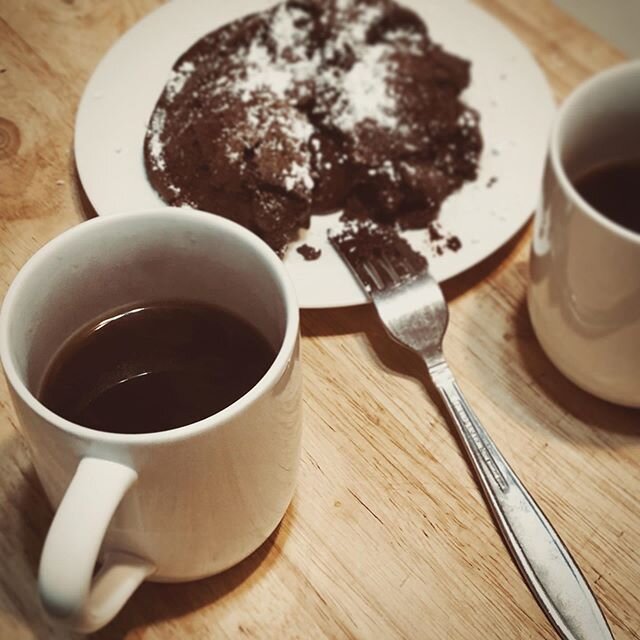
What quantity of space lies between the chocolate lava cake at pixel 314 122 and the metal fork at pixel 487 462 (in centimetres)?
9

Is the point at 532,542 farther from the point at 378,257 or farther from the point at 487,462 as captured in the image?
the point at 378,257

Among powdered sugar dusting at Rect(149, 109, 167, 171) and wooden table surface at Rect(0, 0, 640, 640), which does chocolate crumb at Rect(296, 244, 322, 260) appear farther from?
powdered sugar dusting at Rect(149, 109, 167, 171)

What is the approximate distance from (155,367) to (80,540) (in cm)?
22

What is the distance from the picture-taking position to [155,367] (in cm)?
65

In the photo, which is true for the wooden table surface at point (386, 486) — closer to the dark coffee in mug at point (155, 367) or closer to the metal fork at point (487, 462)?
the metal fork at point (487, 462)

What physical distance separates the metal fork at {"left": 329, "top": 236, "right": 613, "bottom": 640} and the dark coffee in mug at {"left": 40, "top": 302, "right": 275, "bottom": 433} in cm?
21

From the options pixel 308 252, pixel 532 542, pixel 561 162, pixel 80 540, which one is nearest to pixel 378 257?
pixel 308 252

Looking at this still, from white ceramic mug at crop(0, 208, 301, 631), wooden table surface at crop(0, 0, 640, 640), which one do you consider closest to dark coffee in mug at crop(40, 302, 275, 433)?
white ceramic mug at crop(0, 208, 301, 631)

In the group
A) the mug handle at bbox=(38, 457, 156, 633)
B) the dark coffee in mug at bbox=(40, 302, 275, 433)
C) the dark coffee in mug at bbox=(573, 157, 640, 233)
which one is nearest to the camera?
the mug handle at bbox=(38, 457, 156, 633)

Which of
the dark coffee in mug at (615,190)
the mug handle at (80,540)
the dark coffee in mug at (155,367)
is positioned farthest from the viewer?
the dark coffee in mug at (615,190)

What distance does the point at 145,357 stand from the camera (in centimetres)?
65

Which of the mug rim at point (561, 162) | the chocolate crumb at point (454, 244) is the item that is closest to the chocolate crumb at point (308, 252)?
the chocolate crumb at point (454, 244)

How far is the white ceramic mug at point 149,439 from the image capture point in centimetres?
48

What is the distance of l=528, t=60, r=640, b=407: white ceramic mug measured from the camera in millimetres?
683
